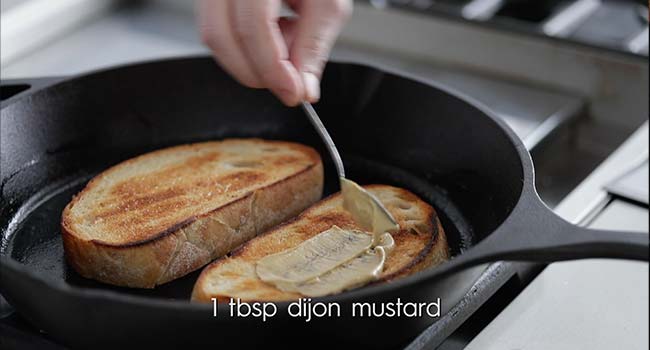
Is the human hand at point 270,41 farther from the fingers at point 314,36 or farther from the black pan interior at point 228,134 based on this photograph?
the black pan interior at point 228,134

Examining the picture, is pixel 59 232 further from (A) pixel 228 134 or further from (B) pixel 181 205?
(A) pixel 228 134

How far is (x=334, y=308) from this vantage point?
88cm

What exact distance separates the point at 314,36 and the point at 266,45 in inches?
3.7

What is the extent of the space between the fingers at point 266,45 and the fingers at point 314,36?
0.10ft

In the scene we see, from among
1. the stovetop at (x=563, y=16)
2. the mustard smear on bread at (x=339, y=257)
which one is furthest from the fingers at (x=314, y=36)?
the stovetop at (x=563, y=16)

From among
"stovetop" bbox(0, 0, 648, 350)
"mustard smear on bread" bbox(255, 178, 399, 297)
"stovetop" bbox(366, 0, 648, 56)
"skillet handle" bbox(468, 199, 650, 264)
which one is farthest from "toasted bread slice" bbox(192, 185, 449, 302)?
"stovetop" bbox(366, 0, 648, 56)

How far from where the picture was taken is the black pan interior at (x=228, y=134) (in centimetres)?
127

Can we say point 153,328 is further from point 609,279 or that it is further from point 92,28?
point 92,28

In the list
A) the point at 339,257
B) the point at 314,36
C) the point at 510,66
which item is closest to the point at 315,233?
the point at 339,257

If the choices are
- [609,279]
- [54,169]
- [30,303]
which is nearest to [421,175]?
[609,279]

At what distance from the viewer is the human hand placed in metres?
1.02

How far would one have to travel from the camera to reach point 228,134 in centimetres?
151

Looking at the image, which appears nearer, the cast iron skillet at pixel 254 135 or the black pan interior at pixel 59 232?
the cast iron skillet at pixel 254 135

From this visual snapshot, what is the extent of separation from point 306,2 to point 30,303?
0.47 metres
